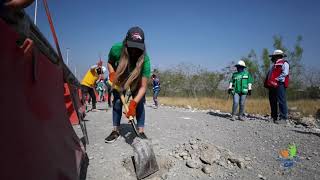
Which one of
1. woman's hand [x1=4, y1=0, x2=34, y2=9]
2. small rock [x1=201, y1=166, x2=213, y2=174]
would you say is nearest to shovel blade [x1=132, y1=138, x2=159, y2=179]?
small rock [x1=201, y1=166, x2=213, y2=174]

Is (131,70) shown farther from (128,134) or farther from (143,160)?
(143,160)

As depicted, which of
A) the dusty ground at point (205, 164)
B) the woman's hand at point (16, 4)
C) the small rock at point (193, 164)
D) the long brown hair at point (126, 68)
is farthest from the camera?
the long brown hair at point (126, 68)

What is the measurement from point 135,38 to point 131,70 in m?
0.45

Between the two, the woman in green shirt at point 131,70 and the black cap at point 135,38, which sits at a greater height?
the black cap at point 135,38

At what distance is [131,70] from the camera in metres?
3.31

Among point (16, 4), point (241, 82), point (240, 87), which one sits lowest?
point (240, 87)

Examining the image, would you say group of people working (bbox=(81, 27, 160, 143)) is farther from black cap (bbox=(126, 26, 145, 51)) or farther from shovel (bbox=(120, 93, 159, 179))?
shovel (bbox=(120, 93, 159, 179))

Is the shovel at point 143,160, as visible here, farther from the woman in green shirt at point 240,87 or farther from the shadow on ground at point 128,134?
the woman in green shirt at point 240,87

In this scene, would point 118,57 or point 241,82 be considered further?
point 241,82

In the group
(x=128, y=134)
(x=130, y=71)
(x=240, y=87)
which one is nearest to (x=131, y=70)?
(x=130, y=71)

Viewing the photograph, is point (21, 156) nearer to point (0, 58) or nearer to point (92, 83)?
point (0, 58)

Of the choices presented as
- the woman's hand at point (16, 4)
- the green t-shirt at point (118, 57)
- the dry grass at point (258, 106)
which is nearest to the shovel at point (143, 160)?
the green t-shirt at point (118, 57)

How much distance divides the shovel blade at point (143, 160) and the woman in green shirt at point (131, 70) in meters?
0.61

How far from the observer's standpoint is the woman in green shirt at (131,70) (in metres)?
3.05
